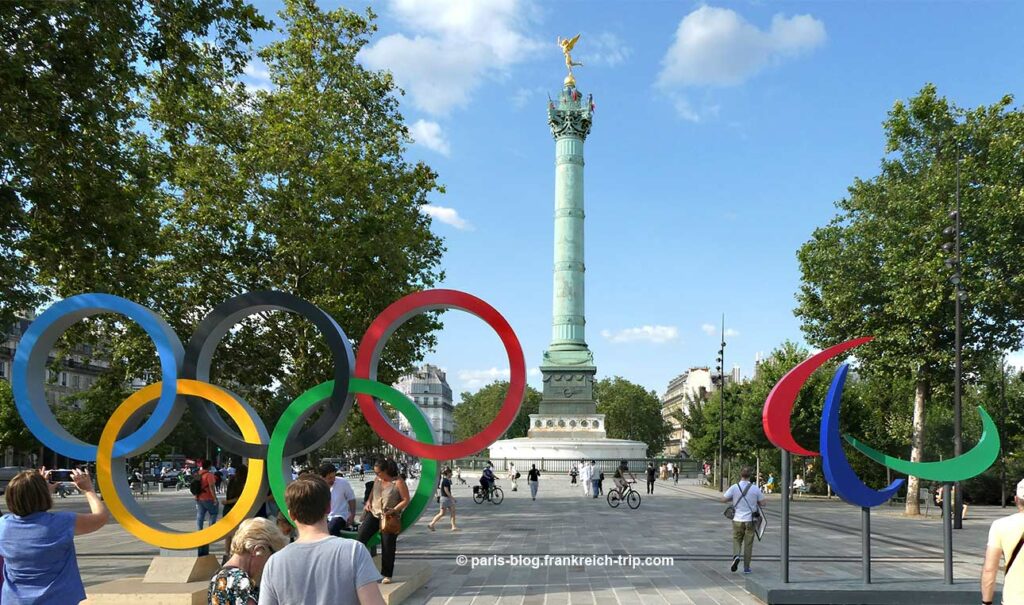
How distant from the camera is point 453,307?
13789 mm

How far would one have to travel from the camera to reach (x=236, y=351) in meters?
31.0

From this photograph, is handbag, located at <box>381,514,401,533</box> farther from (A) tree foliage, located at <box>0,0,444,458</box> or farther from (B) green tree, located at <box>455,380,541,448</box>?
(B) green tree, located at <box>455,380,541,448</box>

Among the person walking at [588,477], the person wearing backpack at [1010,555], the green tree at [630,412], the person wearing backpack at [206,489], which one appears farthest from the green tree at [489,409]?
the person wearing backpack at [1010,555]

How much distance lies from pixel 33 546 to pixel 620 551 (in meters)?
14.9

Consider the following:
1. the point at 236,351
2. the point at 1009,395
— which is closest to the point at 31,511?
the point at 236,351

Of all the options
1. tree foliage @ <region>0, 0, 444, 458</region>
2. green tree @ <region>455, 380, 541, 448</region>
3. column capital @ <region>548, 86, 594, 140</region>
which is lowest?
green tree @ <region>455, 380, 541, 448</region>

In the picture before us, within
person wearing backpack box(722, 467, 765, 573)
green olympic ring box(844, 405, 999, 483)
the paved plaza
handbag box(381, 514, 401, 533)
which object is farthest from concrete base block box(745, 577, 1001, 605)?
handbag box(381, 514, 401, 533)

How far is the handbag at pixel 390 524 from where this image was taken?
42.5 ft

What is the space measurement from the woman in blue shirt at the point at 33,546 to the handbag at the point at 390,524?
6.83 meters

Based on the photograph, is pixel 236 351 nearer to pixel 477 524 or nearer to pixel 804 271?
pixel 477 524

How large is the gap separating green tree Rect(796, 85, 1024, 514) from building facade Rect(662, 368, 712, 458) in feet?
326

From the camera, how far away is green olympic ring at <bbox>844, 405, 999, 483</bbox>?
42.9ft

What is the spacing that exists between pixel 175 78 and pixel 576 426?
5285 cm

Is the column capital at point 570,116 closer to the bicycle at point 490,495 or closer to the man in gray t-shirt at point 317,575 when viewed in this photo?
the bicycle at point 490,495
